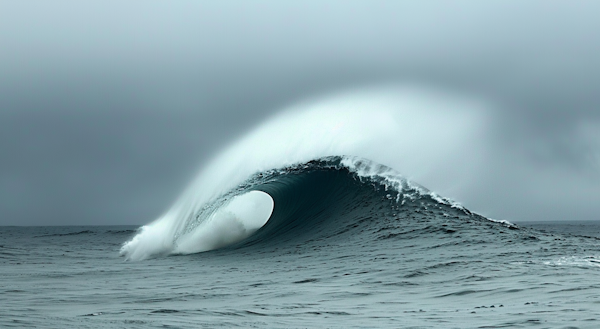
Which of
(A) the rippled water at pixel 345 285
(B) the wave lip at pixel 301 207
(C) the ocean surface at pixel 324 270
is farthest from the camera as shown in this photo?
(B) the wave lip at pixel 301 207

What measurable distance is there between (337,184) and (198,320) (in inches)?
524

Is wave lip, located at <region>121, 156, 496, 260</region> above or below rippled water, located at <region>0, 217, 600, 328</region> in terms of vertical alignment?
above

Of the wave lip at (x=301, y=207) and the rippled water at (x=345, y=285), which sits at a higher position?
the wave lip at (x=301, y=207)

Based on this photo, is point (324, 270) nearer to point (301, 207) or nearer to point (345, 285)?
point (345, 285)

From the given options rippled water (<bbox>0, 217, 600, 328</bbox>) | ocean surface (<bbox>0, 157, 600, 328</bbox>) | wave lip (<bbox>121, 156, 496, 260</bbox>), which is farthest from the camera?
wave lip (<bbox>121, 156, 496, 260</bbox>)

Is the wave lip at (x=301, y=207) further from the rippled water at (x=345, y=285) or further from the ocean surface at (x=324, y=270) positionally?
the rippled water at (x=345, y=285)

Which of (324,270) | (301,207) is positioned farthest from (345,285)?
(301,207)

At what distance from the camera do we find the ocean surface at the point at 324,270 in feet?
24.0

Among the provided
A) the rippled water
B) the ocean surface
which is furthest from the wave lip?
the rippled water

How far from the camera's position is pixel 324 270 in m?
12.1

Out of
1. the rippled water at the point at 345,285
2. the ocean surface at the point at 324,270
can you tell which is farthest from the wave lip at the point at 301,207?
the rippled water at the point at 345,285

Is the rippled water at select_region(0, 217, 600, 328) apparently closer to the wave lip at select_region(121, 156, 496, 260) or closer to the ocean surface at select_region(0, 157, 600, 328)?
the ocean surface at select_region(0, 157, 600, 328)

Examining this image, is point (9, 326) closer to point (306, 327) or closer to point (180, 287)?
point (306, 327)

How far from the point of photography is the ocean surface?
24.0 ft
